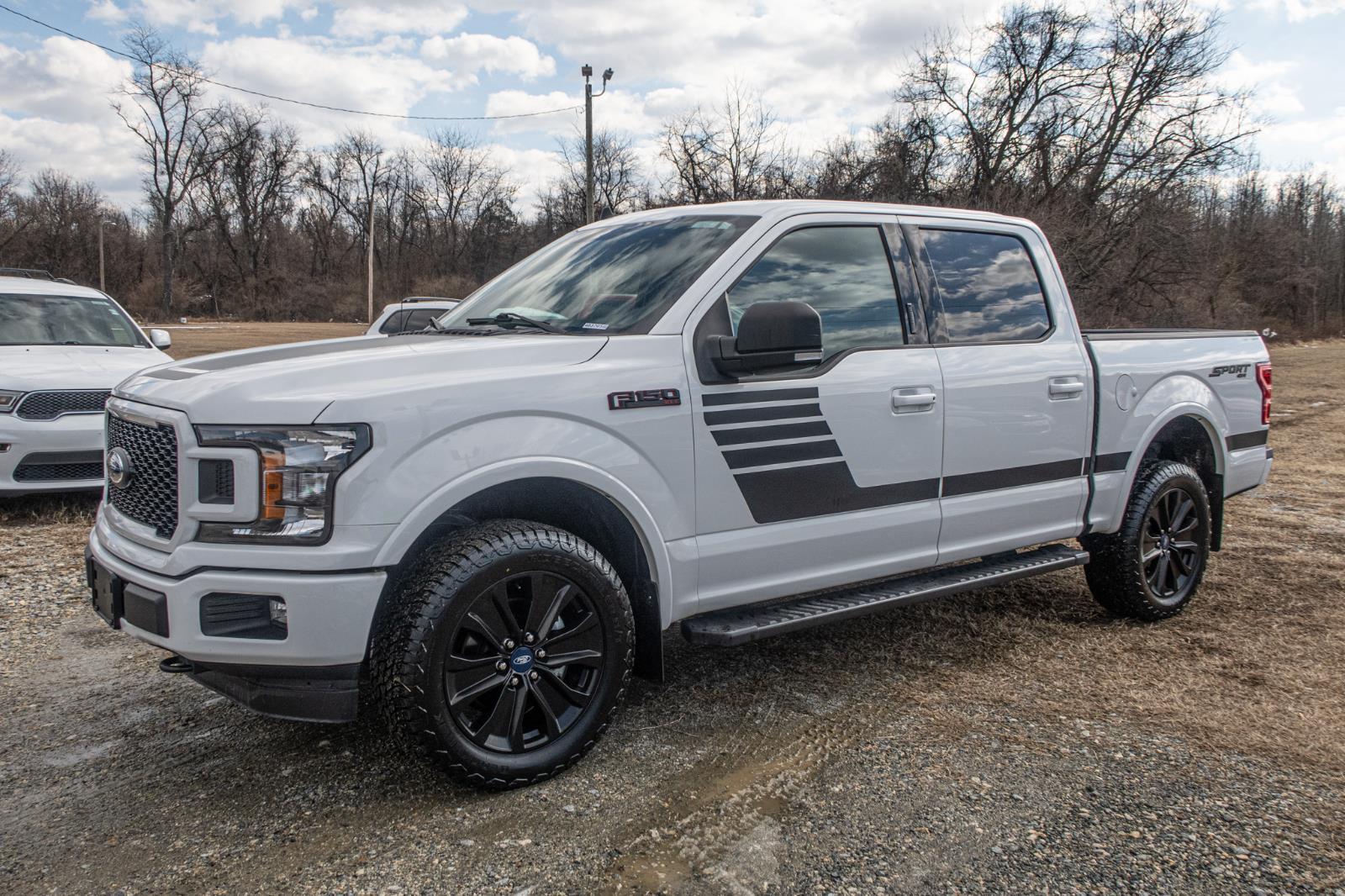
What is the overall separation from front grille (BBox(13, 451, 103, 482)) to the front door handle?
228 inches

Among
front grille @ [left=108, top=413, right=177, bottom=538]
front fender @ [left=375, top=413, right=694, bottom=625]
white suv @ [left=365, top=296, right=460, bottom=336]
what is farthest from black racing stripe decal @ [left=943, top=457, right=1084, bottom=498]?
white suv @ [left=365, top=296, right=460, bottom=336]

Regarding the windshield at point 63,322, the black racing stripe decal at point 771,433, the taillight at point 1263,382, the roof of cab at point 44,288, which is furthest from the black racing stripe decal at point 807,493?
the roof of cab at point 44,288

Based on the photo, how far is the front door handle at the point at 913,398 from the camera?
12.5 ft

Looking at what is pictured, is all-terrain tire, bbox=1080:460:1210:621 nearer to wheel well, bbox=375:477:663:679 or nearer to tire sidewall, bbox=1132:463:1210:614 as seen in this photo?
tire sidewall, bbox=1132:463:1210:614

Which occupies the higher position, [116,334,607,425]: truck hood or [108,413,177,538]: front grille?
[116,334,607,425]: truck hood

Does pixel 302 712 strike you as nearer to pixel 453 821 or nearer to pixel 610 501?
pixel 453 821

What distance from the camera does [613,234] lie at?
4133mm

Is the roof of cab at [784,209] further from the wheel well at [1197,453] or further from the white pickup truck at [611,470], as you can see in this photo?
the wheel well at [1197,453]

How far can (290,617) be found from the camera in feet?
8.80

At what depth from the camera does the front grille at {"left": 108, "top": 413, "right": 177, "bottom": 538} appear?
115 inches

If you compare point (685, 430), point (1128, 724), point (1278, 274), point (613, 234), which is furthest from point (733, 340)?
point (1278, 274)

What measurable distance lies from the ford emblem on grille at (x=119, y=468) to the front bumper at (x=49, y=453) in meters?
4.25

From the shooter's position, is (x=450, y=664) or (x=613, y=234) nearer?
(x=450, y=664)

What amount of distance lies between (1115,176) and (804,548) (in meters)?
25.9
